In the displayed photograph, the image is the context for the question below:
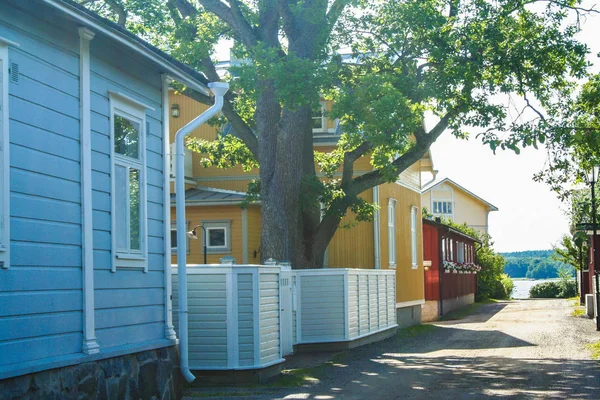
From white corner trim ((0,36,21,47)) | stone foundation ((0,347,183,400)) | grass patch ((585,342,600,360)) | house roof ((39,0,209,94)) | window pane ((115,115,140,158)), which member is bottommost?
grass patch ((585,342,600,360))

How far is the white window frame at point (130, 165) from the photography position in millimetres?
10617

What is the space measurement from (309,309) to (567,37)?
28.7ft

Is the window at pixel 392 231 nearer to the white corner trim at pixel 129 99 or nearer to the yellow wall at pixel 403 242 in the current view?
the yellow wall at pixel 403 242

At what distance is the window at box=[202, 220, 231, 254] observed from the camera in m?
28.5

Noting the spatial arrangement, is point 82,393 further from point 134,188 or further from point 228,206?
point 228,206

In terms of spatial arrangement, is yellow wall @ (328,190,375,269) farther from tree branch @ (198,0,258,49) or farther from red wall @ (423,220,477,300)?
red wall @ (423,220,477,300)

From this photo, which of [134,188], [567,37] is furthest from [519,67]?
[134,188]

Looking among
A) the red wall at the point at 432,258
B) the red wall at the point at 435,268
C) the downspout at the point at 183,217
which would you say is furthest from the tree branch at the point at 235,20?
the red wall at the point at 432,258

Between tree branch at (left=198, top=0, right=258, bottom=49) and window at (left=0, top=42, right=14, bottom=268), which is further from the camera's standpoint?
tree branch at (left=198, top=0, right=258, bottom=49)

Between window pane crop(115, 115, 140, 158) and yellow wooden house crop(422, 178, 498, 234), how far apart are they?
60.5m

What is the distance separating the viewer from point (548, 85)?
2353 cm

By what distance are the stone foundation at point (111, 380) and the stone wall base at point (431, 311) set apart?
25.6 meters

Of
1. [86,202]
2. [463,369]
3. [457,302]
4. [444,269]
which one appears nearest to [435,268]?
[444,269]

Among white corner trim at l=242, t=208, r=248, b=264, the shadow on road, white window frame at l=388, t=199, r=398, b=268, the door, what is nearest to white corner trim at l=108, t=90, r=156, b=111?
the shadow on road
